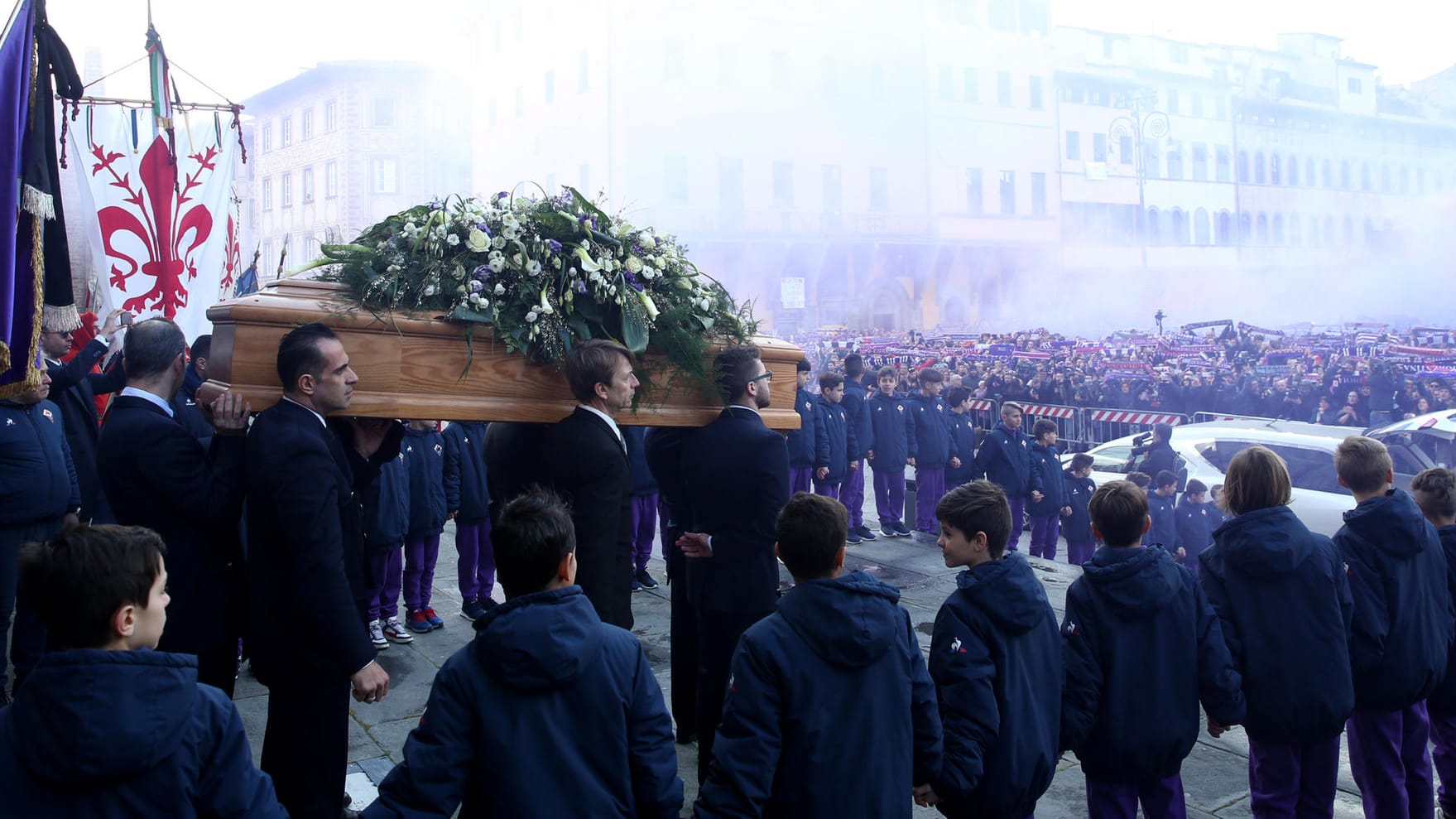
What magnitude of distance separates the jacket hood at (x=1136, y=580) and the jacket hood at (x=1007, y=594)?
340 mm

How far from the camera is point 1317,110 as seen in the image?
128 feet

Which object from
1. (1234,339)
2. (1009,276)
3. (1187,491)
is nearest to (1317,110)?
(1009,276)

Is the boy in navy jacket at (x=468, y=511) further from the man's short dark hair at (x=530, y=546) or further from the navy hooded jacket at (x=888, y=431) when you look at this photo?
the navy hooded jacket at (x=888, y=431)

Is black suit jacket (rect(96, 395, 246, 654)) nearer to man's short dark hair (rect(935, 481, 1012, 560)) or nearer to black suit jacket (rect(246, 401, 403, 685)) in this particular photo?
black suit jacket (rect(246, 401, 403, 685))

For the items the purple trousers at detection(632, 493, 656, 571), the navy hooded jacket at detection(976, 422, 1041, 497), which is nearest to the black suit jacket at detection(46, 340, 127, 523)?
the purple trousers at detection(632, 493, 656, 571)

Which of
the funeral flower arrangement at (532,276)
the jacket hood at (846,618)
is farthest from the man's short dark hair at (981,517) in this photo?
the funeral flower arrangement at (532,276)

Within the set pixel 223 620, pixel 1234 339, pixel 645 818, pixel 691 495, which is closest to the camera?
pixel 645 818

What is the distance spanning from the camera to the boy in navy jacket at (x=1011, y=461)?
10.1 m

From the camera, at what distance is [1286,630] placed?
11.3 feet

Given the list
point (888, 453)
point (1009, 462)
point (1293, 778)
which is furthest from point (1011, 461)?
point (1293, 778)

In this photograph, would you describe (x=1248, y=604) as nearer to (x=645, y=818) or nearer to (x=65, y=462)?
(x=645, y=818)

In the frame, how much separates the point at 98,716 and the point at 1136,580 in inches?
108

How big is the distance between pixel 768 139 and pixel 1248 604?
3012 centimetres

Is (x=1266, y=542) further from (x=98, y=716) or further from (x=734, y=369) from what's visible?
(x=98, y=716)
